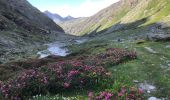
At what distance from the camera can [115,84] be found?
19.2 m

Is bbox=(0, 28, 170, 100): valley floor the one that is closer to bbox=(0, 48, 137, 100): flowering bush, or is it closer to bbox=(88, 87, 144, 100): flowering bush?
bbox=(0, 48, 137, 100): flowering bush

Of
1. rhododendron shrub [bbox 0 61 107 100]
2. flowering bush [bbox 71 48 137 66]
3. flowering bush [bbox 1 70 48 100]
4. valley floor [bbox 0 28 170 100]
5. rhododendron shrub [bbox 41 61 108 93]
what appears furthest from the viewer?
flowering bush [bbox 71 48 137 66]

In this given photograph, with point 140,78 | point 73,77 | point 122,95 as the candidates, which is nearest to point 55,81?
point 73,77

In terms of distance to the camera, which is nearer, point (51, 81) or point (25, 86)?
point (25, 86)

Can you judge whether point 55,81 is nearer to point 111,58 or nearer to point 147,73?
point 147,73

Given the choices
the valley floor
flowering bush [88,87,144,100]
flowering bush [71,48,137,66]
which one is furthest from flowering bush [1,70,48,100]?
flowering bush [71,48,137,66]

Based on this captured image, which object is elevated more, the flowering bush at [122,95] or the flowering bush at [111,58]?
the flowering bush at [111,58]

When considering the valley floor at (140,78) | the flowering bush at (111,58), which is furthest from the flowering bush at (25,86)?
the flowering bush at (111,58)

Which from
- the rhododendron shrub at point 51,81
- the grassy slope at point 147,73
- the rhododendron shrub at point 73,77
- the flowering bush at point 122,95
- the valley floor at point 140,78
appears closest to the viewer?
the flowering bush at point 122,95

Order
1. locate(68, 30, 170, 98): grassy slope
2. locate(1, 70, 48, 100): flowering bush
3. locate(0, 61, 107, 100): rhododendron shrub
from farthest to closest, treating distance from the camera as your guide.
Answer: locate(68, 30, 170, 98): grassy slope → locate(0, 61, 107, 100): rhododendron shrub → locate(1, 70, 48, 100): flowering bush

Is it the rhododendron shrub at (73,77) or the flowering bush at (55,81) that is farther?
the rhododendron shrub at (73,77)

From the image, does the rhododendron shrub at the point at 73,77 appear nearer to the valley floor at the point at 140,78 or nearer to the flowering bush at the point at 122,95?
the valley floor at the point at 140,78

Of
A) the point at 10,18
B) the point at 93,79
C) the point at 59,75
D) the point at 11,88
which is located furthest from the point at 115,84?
the point at 10,18

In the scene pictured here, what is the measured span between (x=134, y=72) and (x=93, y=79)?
445 centimetres
